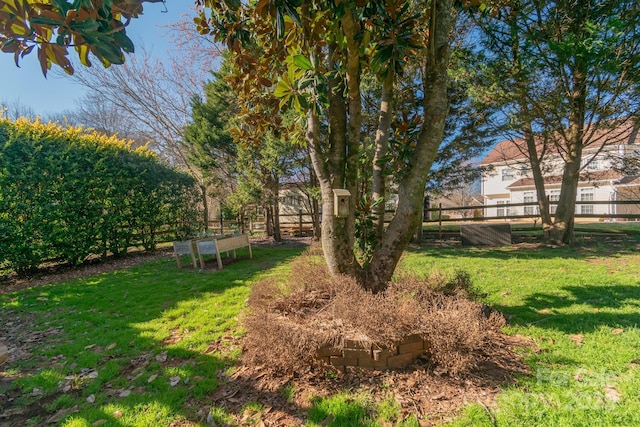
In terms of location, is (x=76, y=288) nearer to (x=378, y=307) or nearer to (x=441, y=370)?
(x=378, y=307)

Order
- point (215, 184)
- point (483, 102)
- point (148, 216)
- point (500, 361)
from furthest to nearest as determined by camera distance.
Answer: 1. point (215, 184)
2. point (148, 216)
3. point (483, 102)
4. point (500, 361)

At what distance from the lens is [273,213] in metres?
12.3

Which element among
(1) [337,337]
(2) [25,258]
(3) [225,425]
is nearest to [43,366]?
(3) [225,425]

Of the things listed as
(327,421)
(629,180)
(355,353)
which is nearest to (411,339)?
(355,353)

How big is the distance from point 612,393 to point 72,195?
10147mm

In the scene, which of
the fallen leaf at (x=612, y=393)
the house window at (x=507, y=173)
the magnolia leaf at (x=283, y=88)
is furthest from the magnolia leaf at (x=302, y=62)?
the house window at (x=507, y=173)

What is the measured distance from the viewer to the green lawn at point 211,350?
203cm

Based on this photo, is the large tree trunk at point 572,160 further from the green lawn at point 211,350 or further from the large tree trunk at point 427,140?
the large tree trunk at point 427,140

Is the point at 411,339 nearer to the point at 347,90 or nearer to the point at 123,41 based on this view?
the point at 347,90

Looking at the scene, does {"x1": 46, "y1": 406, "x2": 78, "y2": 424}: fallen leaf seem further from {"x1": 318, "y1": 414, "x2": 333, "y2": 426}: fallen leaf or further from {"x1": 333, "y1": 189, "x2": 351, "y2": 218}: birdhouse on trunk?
{"x1": 333, "y1": 189, "x2": 351, "y2": 218}: birdhouse on trunk

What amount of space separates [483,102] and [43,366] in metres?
9.28

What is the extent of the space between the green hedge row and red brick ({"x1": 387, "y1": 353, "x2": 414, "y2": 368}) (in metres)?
8.17

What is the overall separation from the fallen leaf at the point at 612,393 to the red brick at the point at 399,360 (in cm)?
139

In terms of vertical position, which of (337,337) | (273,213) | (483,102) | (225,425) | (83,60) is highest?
(483,102)
